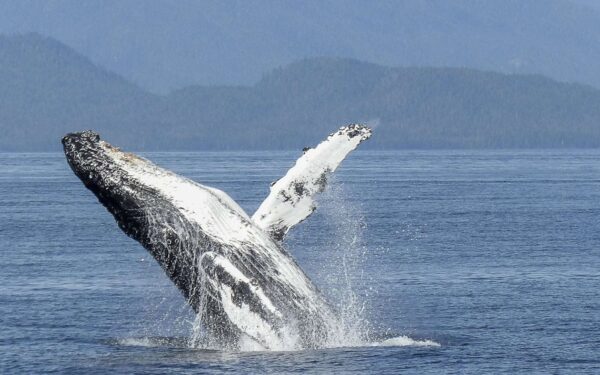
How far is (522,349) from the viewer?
17.1 m

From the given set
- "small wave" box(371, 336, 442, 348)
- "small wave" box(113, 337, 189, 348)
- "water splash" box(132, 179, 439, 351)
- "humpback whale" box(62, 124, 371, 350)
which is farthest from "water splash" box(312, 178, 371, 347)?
"small wave" box(113, 337, 189, 348)

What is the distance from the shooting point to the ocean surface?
1602cm

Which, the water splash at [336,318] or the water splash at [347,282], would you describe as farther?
the water splash at [347,282]

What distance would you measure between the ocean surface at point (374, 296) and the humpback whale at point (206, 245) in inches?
19.1

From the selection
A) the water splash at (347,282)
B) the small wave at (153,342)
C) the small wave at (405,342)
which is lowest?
the small wave at (153,342)

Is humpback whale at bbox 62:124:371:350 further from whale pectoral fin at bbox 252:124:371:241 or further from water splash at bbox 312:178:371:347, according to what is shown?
water splash at bbox 312:178:371:347

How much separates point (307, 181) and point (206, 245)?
1870mm

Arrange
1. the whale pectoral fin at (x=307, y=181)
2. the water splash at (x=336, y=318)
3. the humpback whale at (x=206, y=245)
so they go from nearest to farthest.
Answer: the humpback whale at (x=206, y=245) < the water splash at (x=336, y=318) < the whale pectoral fin at (x=307, y=181)

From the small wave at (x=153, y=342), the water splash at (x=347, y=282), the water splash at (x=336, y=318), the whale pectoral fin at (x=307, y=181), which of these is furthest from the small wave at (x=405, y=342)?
the small wave at (x=153, y=342)

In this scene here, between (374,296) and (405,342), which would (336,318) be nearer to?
(405,342)

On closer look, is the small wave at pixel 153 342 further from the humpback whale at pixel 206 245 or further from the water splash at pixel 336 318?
the humpback whale at pixel 206 245

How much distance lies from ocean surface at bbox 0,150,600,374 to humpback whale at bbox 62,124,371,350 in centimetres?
49

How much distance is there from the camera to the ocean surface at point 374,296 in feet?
52.5

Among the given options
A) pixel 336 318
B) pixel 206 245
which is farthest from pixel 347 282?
pixel 206 245
